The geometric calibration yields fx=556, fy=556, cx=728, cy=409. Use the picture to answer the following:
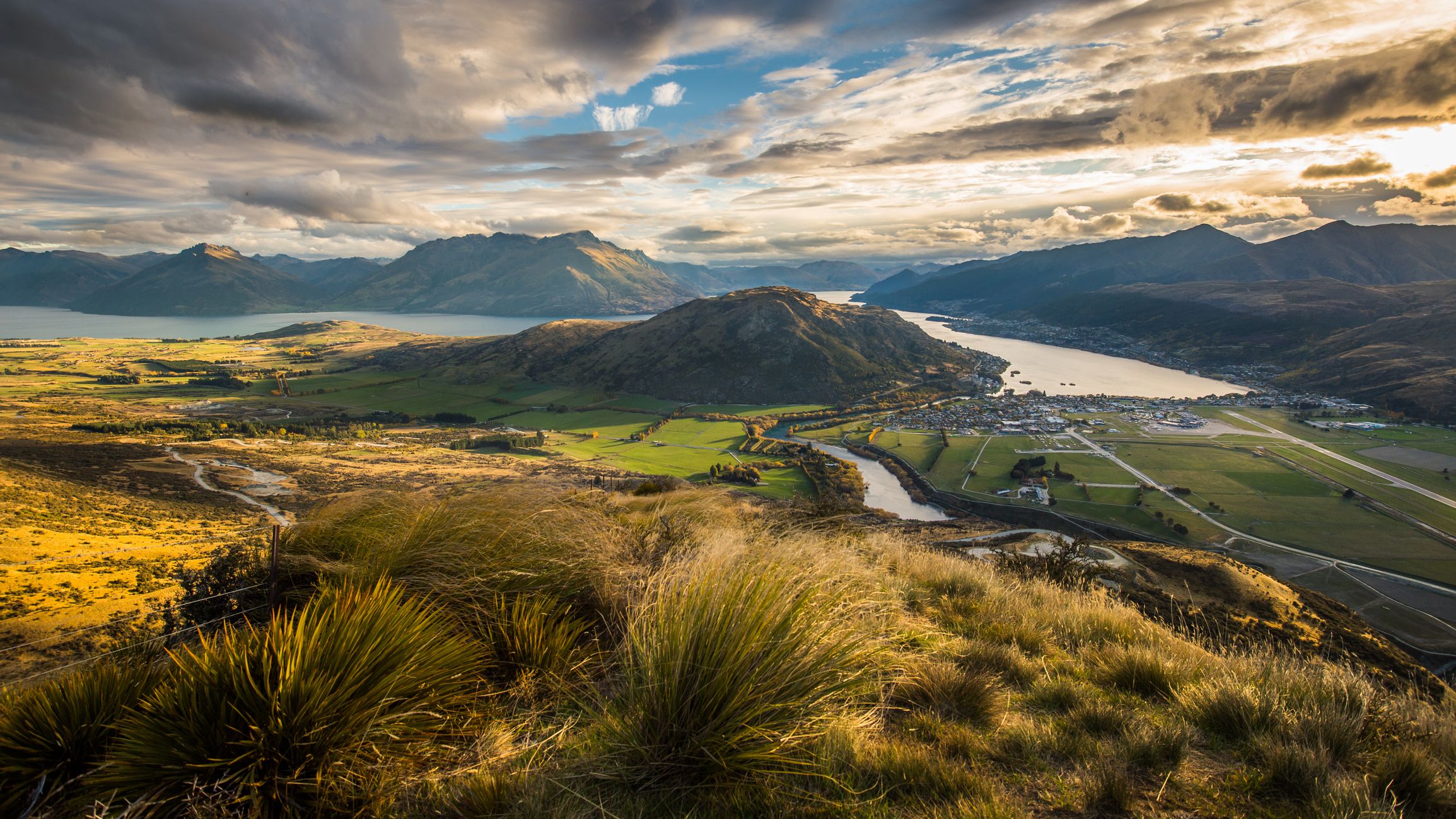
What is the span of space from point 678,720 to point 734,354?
130763 millimetres

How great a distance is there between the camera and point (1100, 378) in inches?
5187

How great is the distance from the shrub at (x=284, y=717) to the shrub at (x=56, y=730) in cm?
17

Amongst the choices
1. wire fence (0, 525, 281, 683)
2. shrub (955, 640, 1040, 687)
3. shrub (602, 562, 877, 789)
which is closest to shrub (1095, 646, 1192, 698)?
shrub (955, 640, 1040, 687)

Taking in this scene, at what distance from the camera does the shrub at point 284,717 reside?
7.53 ft

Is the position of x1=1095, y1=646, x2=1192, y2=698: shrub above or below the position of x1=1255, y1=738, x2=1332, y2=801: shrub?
below

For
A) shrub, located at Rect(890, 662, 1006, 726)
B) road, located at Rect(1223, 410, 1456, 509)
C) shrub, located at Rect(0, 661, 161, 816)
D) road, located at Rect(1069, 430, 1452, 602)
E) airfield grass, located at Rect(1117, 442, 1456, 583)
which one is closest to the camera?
shrub, located at Rect(0, 661, 161, 816)

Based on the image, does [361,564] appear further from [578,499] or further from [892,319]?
[892,319]

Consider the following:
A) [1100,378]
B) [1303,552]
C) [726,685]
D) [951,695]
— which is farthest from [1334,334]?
[726,685]

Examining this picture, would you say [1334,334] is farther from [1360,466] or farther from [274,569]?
[274,569]

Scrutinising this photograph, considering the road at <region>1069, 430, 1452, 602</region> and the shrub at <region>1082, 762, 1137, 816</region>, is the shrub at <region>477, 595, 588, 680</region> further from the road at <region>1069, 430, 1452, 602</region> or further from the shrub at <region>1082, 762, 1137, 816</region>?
the road at <region>1069, 430, 1452, 602</region>

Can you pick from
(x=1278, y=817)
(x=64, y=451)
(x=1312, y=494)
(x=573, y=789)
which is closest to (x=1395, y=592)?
(x=1312, y=494)

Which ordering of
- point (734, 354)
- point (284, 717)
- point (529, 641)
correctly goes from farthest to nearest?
point (734, 354)
point (529, 641)
point (284, 717)

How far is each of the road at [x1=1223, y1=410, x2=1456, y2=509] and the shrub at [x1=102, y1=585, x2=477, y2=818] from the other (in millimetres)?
83790

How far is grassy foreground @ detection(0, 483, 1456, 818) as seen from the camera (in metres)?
2.38
